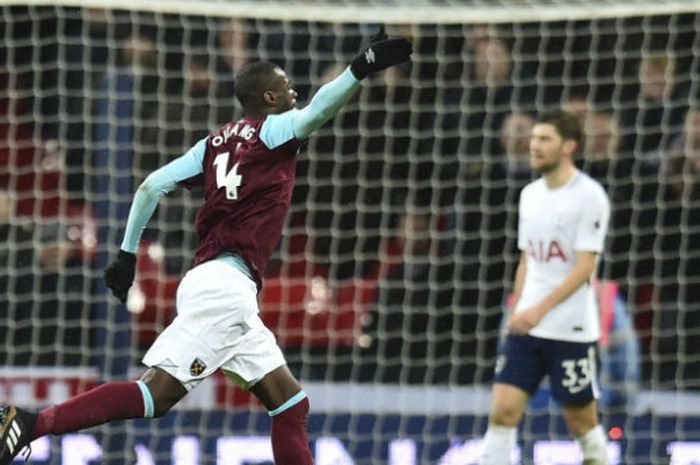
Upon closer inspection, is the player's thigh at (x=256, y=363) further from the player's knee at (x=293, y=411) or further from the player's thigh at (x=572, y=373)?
the player's thigh at (x=572, y=373)

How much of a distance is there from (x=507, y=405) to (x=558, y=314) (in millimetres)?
404

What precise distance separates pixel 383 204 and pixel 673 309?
1.53 meters

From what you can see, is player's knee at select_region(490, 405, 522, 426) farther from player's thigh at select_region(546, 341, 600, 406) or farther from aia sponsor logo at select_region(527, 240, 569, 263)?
aia sponsor logo at select_region(527, 240, 569, 263)

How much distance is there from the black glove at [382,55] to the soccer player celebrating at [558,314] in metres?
1.75

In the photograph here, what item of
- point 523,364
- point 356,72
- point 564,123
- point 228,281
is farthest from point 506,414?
point 356,72

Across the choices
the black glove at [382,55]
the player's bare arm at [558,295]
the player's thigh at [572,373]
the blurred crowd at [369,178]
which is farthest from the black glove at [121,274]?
the blurred crowd at [369,178]

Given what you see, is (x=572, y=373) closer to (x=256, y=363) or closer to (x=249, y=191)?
(x=256, y=363)

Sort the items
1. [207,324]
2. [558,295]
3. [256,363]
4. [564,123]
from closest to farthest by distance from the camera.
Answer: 1. [207,324]
2. [256,363]
3. [558,295]
4. [564,123]

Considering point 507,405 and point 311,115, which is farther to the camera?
point 507,405

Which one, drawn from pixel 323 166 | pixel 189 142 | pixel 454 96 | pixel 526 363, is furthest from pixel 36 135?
pixel 526 363

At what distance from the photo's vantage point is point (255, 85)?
213 inches

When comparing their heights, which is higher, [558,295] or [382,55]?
[382,55]

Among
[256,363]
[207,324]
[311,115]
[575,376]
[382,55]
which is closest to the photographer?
[382,55]

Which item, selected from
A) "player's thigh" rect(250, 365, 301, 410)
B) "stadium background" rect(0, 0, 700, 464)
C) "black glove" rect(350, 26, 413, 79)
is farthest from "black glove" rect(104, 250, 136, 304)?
"stadium background" rect(0, 0, 700, 464)
